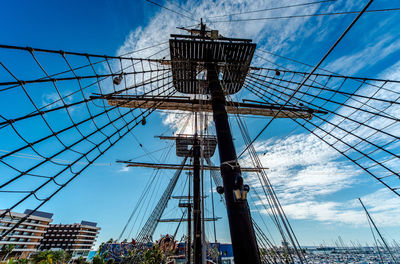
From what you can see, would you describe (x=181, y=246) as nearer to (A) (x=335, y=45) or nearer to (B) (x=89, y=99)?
(B) (x=89, y=99)

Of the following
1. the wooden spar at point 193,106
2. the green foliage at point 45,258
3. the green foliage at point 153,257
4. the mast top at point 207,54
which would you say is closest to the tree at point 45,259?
the green foliage at point 45,258

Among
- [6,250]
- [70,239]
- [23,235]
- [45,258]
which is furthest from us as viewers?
[70,239]

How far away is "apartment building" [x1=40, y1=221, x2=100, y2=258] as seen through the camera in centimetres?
7625

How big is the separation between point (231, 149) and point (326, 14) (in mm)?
5732

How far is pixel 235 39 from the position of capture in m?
7.15

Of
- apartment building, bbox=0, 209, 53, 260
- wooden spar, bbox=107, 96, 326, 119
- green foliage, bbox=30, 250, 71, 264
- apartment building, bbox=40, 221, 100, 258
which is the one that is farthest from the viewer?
apartment building, bbox=40, 221, 100, 258

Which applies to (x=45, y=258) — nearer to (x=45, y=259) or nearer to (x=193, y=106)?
(x=45, y=259)

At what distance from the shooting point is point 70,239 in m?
78.5

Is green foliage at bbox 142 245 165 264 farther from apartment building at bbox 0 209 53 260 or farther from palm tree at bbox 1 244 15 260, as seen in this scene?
apartment building at bbox 0 209 53 260

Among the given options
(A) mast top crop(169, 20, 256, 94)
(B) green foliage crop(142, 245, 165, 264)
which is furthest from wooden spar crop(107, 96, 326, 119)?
(B) green foliage crop(142, 245, 165, 264)

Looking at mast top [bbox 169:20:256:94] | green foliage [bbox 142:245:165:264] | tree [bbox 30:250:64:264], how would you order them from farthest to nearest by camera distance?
tree [bbox 30:250:64:264]
green foliage [bbox 142:245:165:264]
mast top [bbox 169:20:256:94]

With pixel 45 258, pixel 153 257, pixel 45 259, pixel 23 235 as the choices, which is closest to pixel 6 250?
pixel 23 235

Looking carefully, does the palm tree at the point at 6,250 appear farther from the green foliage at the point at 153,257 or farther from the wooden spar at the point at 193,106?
the wooden spar at the point at 193,106

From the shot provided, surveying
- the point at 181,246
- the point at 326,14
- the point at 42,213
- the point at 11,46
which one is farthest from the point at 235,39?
the point at 42,213
